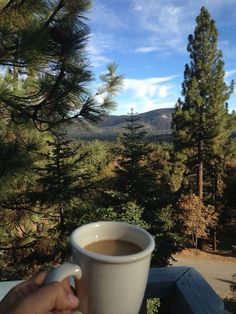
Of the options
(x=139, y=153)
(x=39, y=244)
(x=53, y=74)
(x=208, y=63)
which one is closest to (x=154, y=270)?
(x=53, y=74)

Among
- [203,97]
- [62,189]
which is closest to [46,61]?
[62,189]

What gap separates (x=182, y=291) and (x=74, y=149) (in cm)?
830

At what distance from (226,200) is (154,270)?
22.8 metres

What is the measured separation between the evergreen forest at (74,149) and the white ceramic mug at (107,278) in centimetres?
233

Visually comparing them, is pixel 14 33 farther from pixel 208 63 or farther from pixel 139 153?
pixel 208 63

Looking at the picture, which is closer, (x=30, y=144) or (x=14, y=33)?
(x=14, y=33)

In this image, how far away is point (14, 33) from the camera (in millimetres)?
2771

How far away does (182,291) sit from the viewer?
1.16 m

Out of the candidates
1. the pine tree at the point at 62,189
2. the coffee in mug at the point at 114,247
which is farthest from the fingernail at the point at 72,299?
the pine tree at the point at 62,189

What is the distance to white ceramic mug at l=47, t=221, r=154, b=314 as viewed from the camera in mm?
628

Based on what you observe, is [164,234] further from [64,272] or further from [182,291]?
[64,272]

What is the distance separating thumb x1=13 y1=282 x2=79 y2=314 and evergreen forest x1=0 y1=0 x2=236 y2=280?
2369 millimetres

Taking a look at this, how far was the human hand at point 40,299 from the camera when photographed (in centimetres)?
57

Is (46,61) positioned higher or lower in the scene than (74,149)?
higher
